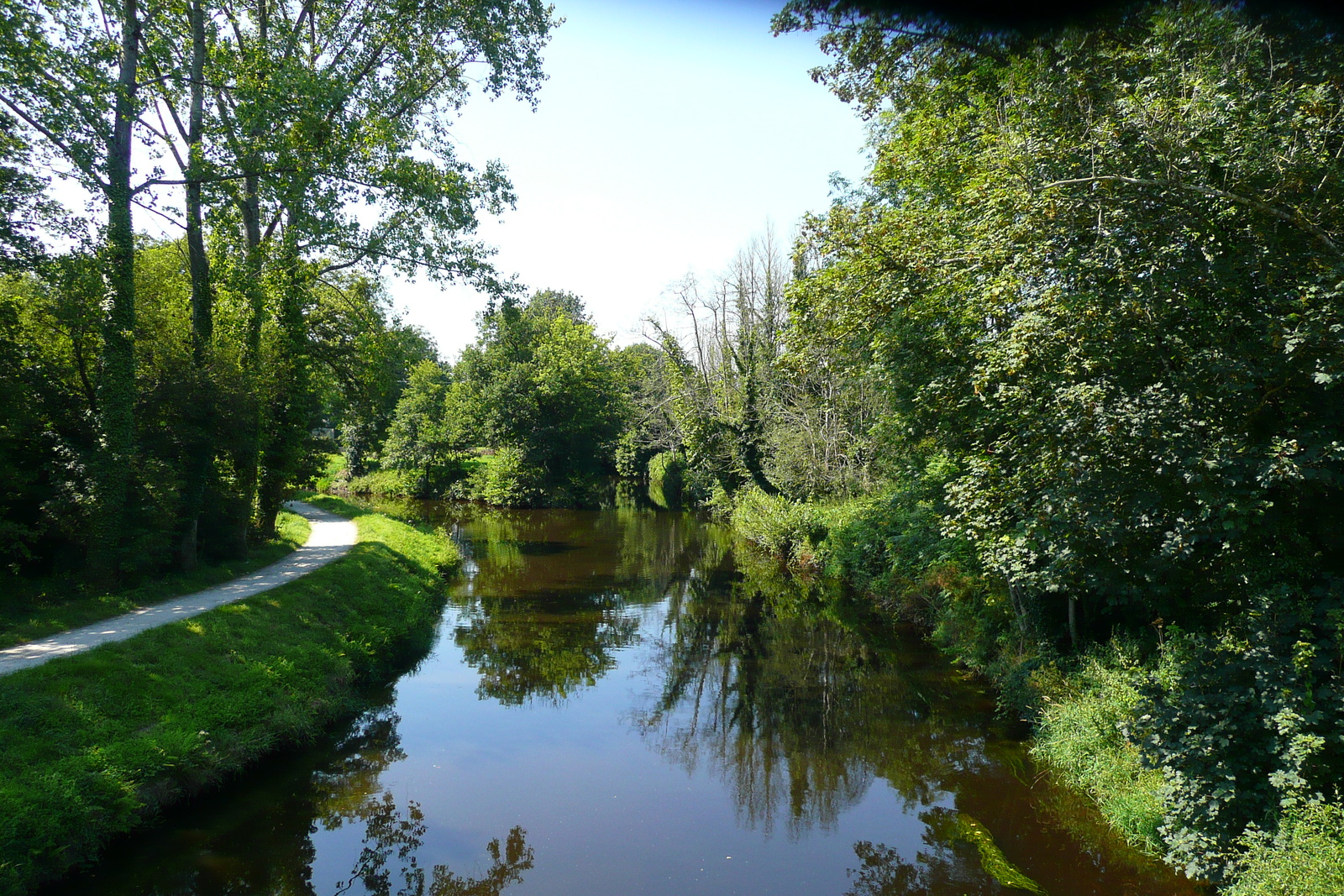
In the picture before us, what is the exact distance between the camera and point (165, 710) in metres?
8.05

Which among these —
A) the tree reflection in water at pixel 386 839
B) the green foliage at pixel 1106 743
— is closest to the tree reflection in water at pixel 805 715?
the green foliage at pixel 1106 743

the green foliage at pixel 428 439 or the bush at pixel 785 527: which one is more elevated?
the green foliage at pixel 428 439

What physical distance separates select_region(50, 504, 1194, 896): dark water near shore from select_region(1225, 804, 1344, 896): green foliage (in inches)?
41.6

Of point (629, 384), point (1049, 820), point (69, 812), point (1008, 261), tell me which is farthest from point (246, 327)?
point (629, 384)

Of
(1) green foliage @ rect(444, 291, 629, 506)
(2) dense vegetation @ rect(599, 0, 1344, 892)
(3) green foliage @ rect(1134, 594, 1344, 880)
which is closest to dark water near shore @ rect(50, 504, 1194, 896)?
(3) green foliage @ rect(1134, 594, 1344, 880)

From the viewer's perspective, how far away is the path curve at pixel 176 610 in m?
8.60

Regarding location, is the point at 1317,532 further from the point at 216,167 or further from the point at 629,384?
the point at 629,384

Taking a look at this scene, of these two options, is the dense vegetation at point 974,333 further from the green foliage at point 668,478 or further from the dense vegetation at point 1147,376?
the green foliage at point 668,478

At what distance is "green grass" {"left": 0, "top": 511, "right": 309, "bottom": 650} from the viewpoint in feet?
31.3

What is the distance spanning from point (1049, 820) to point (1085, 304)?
5395mm

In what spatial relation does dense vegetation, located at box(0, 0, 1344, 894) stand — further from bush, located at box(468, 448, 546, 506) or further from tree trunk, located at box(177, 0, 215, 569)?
bush, located at box(468, 448, 546, 506)

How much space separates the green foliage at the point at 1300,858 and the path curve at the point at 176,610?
38.0 ft

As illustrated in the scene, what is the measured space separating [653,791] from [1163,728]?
215 inches

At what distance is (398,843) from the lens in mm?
7500
